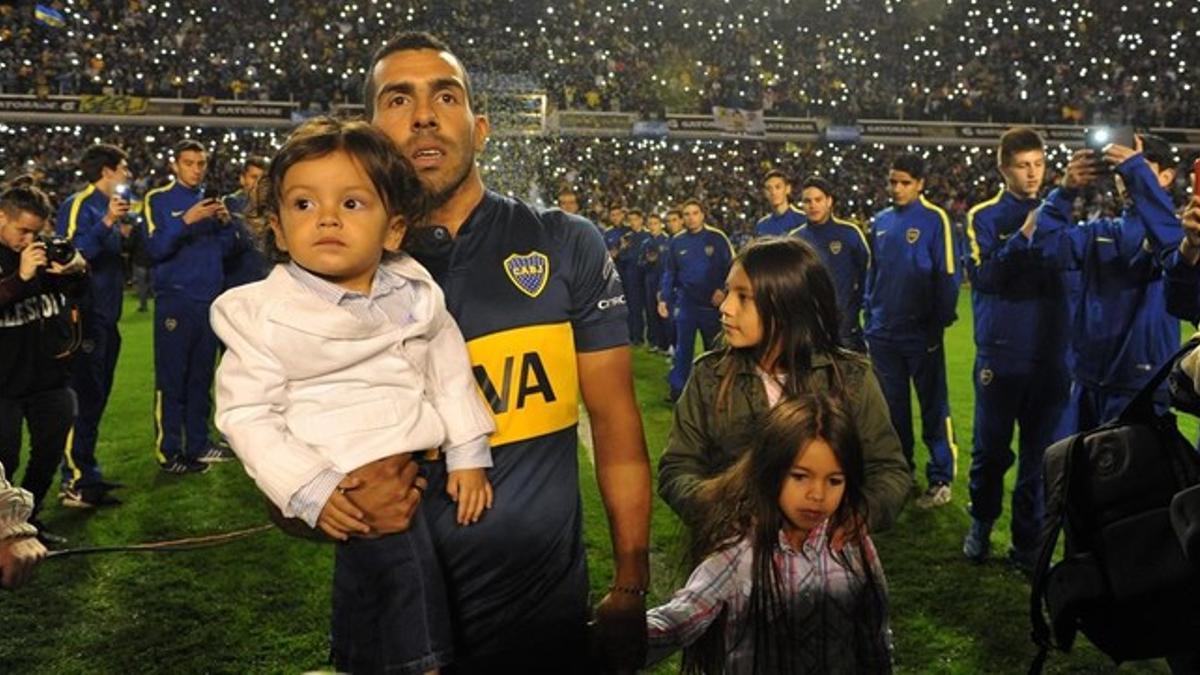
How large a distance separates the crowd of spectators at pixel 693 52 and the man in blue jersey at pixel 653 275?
57.7 feet

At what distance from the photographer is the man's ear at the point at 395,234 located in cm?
195

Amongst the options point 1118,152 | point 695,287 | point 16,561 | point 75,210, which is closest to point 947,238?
point 1118,152

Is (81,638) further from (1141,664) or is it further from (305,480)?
(1141,664)

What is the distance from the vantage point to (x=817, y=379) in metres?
2.74

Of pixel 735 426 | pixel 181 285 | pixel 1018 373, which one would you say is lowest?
pixel 1018 373

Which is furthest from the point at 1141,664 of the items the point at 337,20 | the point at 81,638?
the point at 337,20

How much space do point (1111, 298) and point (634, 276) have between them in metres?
11.4

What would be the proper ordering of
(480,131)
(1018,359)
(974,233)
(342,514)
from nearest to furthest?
(342,514) < (480,131) < (1018,359) < (974,233)

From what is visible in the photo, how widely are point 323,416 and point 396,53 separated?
883 mm

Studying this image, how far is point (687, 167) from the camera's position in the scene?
3553 cm

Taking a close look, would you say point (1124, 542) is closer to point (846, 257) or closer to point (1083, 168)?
point (1083, 168)

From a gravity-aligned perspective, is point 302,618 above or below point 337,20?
below

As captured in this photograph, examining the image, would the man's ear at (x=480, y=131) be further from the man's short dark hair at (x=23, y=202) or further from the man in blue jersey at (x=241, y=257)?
the man in blue jersey at (x=241, y=257)

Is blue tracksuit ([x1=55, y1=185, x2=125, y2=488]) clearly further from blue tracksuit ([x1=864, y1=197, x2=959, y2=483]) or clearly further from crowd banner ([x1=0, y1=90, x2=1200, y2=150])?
crowd banner ([x1=0, y1=90, x2=1200, y2=150])
